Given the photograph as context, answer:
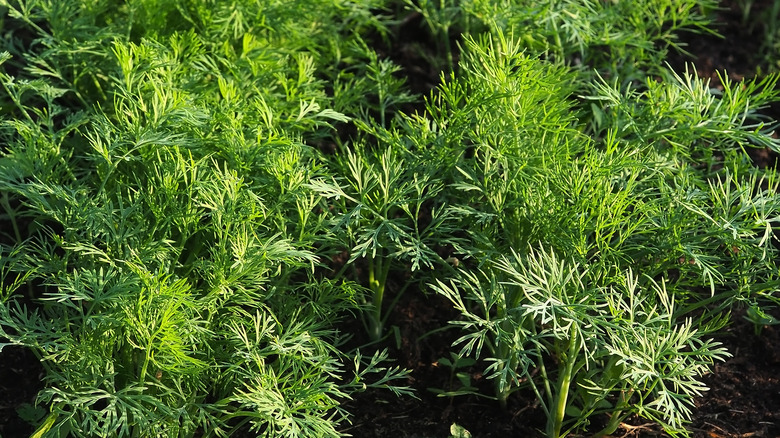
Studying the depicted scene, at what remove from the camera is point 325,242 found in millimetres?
2502

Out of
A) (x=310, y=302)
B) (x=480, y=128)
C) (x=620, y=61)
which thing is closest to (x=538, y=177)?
(x=480, y=128)

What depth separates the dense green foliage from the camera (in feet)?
7.04

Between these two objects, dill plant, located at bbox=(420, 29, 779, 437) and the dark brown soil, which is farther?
the dark brown soil

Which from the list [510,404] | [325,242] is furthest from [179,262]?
[510,404]

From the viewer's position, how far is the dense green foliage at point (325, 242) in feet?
7.04

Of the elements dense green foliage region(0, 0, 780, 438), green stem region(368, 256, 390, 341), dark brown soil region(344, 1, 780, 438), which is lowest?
dark brown soil region(344, 1, 780, 438)

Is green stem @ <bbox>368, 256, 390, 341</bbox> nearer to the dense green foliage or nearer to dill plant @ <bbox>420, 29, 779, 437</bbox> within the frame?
the dense green foliage

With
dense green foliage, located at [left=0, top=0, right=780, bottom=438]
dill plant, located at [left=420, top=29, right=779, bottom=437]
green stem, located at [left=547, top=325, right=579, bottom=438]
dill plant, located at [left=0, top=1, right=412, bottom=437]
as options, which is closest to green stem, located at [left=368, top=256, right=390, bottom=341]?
dense green foliage, located at [left=0, top=0, right=780, bottom=438]

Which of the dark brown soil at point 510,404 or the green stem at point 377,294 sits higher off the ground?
the green stem at point 377,294

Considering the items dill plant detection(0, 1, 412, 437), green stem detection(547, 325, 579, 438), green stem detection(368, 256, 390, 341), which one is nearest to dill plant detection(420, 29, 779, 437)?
A: green stem detection(547, 325, 579, 438)

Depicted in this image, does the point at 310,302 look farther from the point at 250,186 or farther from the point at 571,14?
the point at 571,14

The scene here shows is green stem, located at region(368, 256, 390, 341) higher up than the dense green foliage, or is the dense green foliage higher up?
the dense green foliage

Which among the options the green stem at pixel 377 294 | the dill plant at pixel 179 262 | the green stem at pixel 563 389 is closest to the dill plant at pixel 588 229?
the green stem at pixel 563 389

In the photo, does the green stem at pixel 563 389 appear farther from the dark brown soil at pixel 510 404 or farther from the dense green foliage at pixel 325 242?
the dark brown soil at pixel 510 404
